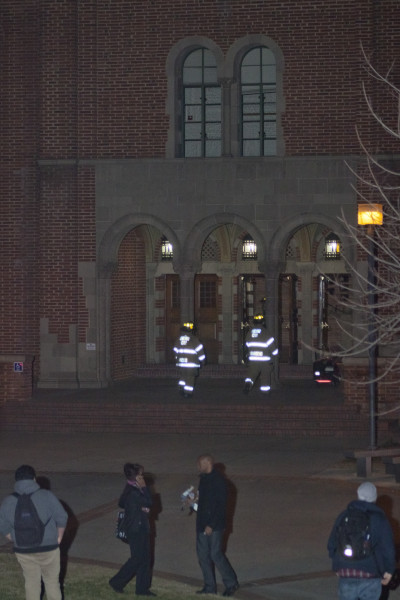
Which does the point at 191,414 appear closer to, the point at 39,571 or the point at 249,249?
the point at 249,249

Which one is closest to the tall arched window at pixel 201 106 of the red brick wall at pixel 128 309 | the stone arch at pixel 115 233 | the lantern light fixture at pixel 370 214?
the stone arch at pixel 115 233

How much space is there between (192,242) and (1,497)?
10.1 m

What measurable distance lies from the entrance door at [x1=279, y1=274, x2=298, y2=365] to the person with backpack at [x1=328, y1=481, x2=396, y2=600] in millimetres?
20918

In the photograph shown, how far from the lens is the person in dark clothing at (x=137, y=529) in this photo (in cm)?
1209

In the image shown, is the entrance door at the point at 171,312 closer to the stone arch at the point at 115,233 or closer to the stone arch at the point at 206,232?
the stone arch at the point at 115,233

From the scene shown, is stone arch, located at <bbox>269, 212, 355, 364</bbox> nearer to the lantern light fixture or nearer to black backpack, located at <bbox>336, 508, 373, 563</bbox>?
the lantern light fixture

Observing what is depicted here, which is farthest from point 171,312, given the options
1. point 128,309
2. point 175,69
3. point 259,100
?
point 175,69

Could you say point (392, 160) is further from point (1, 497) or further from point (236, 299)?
point (1, 497)

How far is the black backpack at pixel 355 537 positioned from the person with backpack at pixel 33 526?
2590 millimetres

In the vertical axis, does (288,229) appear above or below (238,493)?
above

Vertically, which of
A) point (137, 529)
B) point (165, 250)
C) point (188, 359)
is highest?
point (165, 250)

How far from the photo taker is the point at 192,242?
1037 inches

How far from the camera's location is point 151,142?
26.5 meters

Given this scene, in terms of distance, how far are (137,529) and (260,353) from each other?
1289cm
